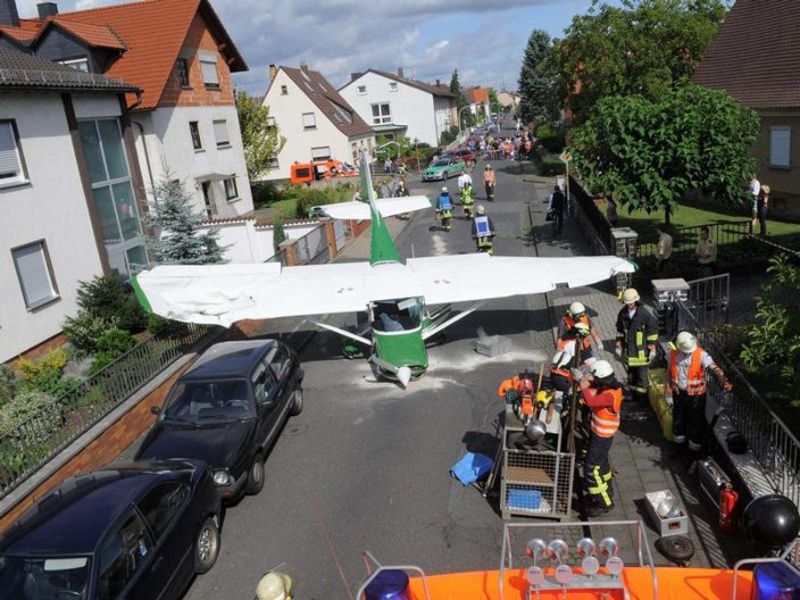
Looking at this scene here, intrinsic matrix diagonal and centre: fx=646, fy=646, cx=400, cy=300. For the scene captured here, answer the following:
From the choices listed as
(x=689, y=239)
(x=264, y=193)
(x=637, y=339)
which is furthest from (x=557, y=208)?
(x=264, y=193)

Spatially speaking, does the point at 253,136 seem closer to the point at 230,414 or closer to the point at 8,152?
the point at 8,152

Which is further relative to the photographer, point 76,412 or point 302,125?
point 302,125

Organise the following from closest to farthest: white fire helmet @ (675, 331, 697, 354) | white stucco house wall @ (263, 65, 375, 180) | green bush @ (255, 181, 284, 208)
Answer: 1. white fire helmet @ (675, 331, 697, 354)
2. green bush @ (255, 181, 284, 208)
3. white stucco house wall @ (263, 65, 375, 180)

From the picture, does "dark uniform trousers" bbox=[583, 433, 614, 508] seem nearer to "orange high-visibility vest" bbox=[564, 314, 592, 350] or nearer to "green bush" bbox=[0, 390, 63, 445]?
"orange high-visibility vest" bbox=[564, 314, 592, 350]

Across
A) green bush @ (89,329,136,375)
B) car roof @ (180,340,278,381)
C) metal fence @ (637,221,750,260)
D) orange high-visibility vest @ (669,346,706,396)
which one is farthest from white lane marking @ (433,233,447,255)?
orange high-visibility vest @ (669,346,706,396)

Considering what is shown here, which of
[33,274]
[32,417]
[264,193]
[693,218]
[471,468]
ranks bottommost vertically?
[471,468]
